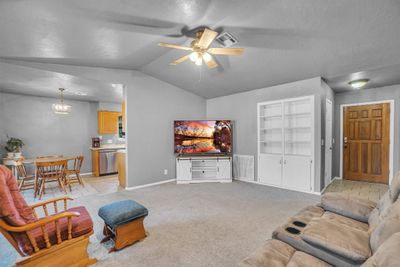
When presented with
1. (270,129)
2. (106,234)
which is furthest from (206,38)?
(270,129)

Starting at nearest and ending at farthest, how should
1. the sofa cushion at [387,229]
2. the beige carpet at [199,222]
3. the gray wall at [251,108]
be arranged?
the sofa cushion at [387,229] < the beige carpet at [199,222] < the gray wall at [251,108]

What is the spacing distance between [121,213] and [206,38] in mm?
2283

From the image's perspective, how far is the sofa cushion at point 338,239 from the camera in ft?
3.87

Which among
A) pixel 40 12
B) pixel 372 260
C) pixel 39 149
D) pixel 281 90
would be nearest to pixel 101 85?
pixel 40 12

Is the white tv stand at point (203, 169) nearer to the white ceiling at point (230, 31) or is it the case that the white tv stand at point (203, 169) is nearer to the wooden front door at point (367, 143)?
the white ceiling at point (230, 31)

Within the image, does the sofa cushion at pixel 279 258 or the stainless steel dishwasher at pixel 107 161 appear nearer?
the sofa cushion at pixel 279 258

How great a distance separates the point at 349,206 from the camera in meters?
1.91

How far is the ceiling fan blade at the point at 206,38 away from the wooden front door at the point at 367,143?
15.2 feet

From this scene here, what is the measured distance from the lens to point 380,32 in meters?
2.46

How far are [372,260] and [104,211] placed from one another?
2.37m

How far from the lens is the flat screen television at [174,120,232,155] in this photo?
4.98 m

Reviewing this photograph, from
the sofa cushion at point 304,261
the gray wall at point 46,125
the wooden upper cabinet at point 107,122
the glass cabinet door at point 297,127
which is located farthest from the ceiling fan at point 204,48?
the gray wall at point 46,125

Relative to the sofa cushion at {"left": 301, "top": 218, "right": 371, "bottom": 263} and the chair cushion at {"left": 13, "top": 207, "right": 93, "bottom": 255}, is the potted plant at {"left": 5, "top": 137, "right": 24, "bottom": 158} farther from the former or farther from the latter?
the sofa cushion at {"left": 301, "top": 218, "right": 371, "bottom": 263}

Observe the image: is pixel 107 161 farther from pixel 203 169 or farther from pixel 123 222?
pixel 123 222
